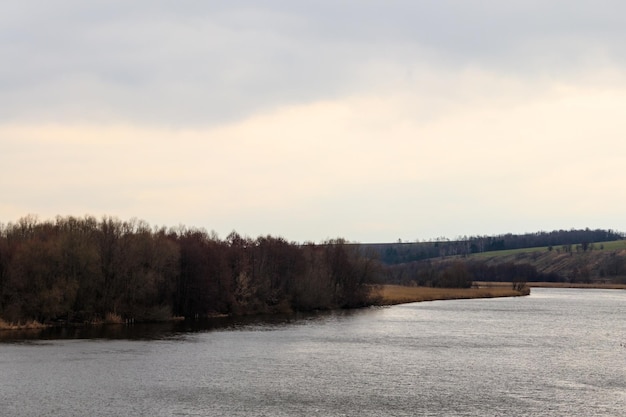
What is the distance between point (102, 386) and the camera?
40.9m

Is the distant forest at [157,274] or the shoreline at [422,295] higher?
the distant forest at [157,274]

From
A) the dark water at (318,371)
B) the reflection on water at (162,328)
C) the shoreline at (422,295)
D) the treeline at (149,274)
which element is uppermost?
the treeline at (149,274)

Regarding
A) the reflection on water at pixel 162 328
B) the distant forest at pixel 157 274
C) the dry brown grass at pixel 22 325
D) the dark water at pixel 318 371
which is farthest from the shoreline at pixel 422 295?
the dry brown grass at pixel 22 325

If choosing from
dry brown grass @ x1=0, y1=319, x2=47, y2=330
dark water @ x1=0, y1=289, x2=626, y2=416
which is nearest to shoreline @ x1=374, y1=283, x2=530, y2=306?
dark water @ x1=0, y1=289, x2=626, y2=416

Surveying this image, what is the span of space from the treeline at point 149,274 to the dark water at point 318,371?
7.04 meters

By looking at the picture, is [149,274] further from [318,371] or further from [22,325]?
[318,371]

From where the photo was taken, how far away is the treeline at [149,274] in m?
76.8

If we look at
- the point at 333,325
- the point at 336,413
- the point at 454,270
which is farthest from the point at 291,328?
the point at 454,270

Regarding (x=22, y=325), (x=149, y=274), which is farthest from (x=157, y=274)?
(x=22, y=325)

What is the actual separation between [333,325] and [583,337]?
27314 mm

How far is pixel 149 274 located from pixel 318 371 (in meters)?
42.5

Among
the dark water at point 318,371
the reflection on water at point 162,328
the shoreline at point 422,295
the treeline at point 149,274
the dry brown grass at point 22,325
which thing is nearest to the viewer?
the dark water at point 318,371

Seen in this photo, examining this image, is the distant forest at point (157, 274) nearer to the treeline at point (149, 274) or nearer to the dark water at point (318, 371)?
the treeline at point (149, 274)

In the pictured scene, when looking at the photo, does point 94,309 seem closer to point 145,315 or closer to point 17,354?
point 145,315
